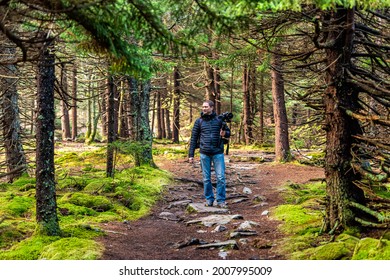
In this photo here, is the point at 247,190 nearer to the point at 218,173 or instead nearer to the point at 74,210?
the point at 218,173

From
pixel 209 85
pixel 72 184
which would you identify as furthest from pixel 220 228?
pixel 209 85

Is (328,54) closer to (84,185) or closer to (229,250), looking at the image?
(229,250)

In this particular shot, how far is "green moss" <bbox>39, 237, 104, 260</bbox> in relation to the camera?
533 centimetres

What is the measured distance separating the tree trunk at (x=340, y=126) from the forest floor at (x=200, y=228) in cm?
120

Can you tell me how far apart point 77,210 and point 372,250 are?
591 centimetres

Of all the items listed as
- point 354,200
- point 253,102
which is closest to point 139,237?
point 354,200

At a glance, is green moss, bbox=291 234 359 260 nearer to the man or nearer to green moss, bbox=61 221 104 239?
green moss, bbox=61 221 104 239

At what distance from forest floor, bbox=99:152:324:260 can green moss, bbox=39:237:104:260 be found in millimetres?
185

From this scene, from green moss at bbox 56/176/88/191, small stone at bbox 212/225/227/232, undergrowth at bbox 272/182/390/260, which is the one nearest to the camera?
undergrowth at bbox 272/182/390/260

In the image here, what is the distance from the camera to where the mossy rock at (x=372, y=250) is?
454 cm

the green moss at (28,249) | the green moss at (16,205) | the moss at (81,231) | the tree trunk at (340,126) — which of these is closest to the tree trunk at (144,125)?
the green moss at (16,205)

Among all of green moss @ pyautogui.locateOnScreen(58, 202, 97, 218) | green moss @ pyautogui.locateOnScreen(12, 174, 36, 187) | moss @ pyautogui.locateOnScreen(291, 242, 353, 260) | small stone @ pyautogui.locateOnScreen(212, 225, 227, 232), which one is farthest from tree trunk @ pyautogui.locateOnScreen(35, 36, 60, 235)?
green moss @ pyautogui.locateOnScreen(12, 174, 36, 187)

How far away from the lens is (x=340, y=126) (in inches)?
226
